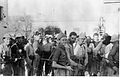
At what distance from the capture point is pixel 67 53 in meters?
2.81

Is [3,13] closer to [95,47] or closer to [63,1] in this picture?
[63,1]

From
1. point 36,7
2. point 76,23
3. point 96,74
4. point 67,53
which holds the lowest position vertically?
point 96,74

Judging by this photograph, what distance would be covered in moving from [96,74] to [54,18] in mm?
883

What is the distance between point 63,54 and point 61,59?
2.7 inches

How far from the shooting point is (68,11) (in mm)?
2807

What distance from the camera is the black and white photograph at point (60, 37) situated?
2.78m

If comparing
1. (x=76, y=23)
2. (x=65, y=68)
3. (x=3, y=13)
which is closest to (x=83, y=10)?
(x=76, y=23)

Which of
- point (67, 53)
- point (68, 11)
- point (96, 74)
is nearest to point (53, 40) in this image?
point (67, 53)

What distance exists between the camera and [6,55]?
287cm

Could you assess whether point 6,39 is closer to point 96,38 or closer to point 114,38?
point 96,38

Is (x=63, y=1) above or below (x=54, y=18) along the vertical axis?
above

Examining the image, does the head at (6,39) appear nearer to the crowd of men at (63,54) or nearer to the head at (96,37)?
the crowd of men at (63,54)

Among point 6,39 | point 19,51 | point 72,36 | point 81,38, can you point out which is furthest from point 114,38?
point 6,39

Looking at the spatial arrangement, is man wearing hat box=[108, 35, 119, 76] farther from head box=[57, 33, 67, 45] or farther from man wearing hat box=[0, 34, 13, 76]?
man wearing hat box=[0, 34, 13, 76]
